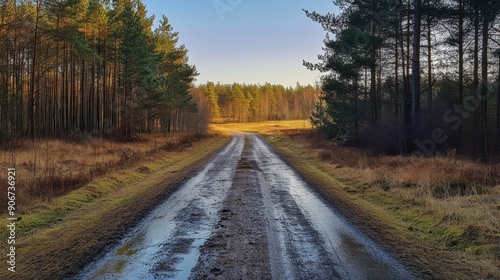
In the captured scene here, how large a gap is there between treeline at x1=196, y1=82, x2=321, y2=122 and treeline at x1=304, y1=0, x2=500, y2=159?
285 feet

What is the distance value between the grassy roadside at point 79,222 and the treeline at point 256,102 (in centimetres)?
10074

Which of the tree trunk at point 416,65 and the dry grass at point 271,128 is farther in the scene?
the dry grass at point 271,128

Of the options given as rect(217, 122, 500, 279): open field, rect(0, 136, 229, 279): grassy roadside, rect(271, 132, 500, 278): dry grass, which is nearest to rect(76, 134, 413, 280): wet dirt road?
rect(0, 136, 229, 279): grassy roadside

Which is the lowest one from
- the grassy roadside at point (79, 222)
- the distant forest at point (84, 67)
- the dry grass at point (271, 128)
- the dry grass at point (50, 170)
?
the grassy roadside at point (79, 222)

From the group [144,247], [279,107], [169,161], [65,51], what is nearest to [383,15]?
A: [169,161]

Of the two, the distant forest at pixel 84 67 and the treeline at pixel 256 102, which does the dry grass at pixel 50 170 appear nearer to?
the distant forest at pixel 84 67

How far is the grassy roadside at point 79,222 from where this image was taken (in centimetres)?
464

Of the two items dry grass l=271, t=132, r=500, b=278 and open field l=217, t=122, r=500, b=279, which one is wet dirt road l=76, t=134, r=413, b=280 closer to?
open field l=217, t=122, r=500, b=279

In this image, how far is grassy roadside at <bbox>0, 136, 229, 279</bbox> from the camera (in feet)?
15.2

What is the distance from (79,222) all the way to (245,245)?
12.3 feet

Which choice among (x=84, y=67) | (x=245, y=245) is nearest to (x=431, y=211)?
(x=245, y=245)

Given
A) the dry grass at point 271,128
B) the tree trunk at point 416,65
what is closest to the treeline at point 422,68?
the tree trunk at point 416,65

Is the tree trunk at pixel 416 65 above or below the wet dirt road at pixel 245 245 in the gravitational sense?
above

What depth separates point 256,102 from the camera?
132000 millimetres
